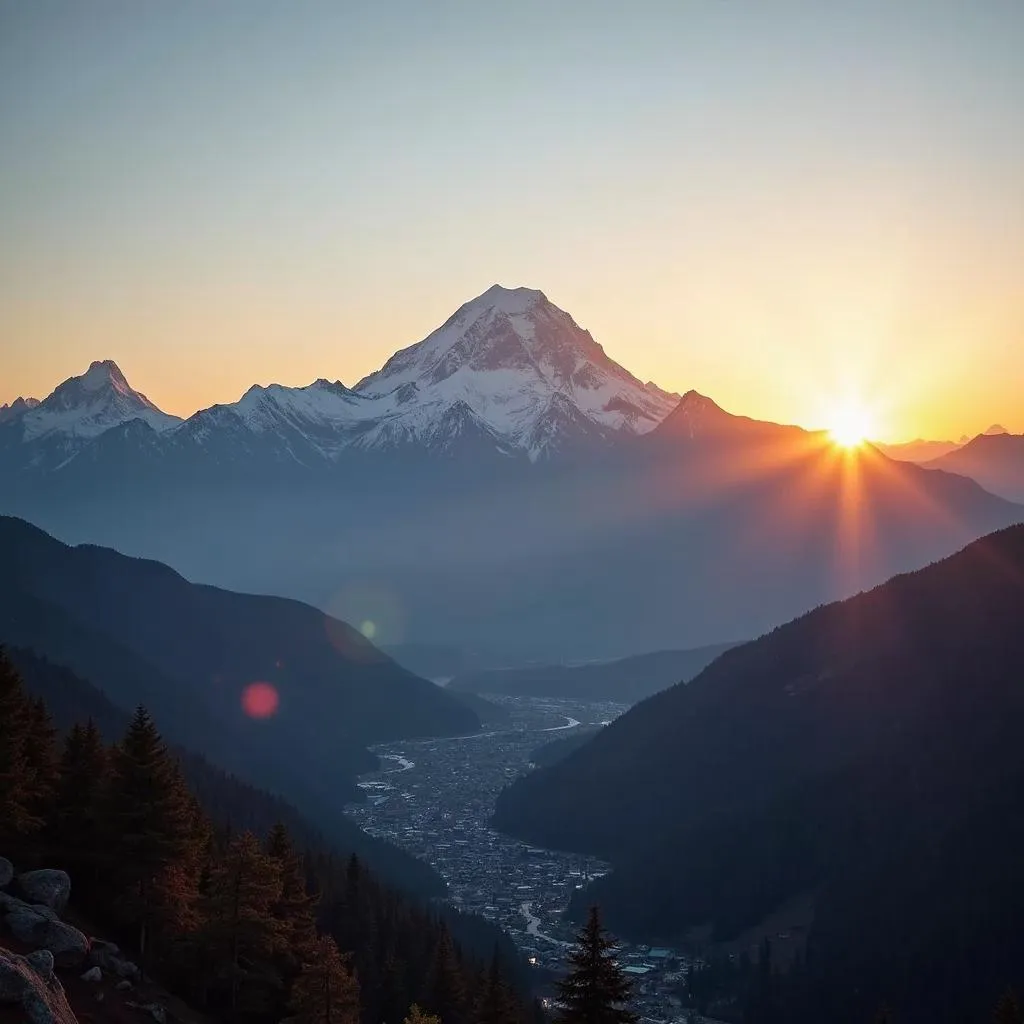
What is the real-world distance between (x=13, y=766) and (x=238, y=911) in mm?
13531

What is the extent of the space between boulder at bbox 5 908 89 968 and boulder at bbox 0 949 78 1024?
27.4 feet

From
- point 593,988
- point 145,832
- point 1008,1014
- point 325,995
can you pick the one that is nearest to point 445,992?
point 325,995

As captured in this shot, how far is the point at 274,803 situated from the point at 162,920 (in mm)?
146927

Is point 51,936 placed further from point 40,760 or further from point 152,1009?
point 40,760

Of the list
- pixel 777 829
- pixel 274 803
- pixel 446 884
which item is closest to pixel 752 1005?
pixel 777 829

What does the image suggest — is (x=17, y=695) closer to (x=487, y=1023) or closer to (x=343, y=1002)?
(x=343, y=1002)

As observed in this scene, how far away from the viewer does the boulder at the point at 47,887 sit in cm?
4981

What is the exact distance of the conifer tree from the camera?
52.3 m

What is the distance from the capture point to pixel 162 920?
5553 cm

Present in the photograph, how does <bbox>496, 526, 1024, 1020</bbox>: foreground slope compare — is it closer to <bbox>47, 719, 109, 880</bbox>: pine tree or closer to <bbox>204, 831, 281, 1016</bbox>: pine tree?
<bbox>204, 831, 281, 1016</bbox>: pine tree

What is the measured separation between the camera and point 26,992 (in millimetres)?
36250

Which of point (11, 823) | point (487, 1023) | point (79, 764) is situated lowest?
point (487, 1023)

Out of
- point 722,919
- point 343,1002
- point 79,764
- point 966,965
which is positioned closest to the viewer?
point 343,1002

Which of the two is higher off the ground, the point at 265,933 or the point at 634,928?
the point at 634,928
